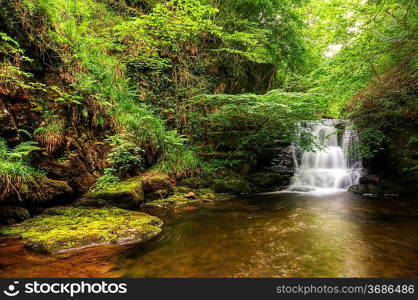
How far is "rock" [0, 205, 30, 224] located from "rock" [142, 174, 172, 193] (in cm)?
281

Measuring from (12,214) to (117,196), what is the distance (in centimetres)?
193

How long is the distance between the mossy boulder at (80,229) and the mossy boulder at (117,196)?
0.36m

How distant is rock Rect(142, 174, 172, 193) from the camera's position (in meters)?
6.57

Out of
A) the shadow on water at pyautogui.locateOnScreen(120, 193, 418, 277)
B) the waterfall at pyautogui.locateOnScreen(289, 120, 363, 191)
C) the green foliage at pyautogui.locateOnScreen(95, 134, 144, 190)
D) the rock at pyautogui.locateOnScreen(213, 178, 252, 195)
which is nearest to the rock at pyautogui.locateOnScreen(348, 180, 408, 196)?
the waterfall at pyautogui.locateOnScreen(289, 120, 363, 191)

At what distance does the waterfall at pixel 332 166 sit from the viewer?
9367mm

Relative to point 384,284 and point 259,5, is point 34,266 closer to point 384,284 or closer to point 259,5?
point 384,284

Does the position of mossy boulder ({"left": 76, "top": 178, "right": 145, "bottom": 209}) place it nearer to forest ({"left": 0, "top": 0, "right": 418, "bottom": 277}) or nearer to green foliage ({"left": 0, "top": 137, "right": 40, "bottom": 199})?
forest ({"left": 0, "top": 0, "right": 418, "bottom": 277})

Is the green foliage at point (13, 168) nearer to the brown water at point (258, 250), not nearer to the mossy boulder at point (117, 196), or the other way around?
the brown water at point (258, 250)

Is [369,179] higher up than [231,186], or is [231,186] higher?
[369,179]

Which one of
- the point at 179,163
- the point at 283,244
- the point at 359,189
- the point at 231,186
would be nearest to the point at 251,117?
the point at 231,186

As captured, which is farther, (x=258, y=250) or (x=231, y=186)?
(x=231, y=186)

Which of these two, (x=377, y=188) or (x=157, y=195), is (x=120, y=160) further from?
(x=377, y=188)

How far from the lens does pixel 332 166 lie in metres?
10.5

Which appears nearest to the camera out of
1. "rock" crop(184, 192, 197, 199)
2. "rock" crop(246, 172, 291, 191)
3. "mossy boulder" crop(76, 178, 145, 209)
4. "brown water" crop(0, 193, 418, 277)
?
"brown water" crop(0, 193, 418, 277)
